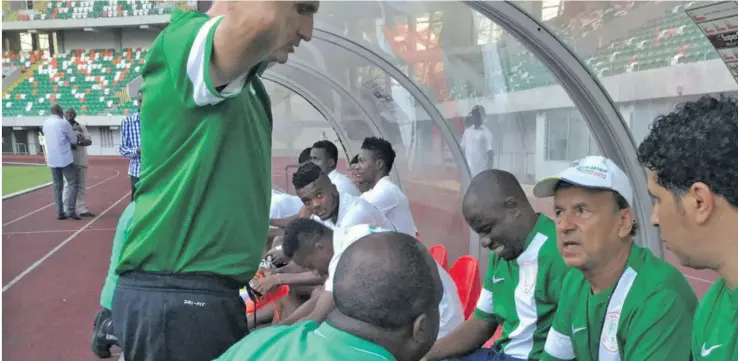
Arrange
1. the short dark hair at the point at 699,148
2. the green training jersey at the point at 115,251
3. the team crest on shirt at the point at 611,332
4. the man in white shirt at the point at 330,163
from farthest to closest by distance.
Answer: the man in white shirt at the point at 330,163
the green training jersey at the point at 115,251
the team crest on shirt at the point at 611,332
the short dark hair at the point at 699,148

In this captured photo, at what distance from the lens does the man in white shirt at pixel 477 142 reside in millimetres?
5152

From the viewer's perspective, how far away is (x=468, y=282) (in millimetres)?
3836

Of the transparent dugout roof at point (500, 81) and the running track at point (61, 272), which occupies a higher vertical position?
the transparent dugout roof at point (500, 81)

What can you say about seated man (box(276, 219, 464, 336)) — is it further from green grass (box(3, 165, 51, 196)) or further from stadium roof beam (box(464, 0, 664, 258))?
green grass (box(3, 165, 51, 196))

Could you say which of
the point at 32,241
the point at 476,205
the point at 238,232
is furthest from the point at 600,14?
the point at 32,241

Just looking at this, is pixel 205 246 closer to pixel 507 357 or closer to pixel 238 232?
pixel 238 232

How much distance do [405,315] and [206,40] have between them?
2.28 feet

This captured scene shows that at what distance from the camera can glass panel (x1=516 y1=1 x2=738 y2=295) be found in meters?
3.05

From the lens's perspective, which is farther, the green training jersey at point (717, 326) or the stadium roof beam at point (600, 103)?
the stadium roof beam at point (600, 103)

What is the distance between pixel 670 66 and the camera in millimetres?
3199

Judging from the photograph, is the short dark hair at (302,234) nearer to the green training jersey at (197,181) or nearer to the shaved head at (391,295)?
the green training jersey at (197,181)

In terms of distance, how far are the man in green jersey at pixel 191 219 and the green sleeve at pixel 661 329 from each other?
119 cm

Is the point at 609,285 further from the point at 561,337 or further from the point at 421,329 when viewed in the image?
the point at 421,329

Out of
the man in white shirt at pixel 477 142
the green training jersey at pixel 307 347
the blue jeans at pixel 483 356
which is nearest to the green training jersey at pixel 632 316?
the blue jeans at pixel 483 356
